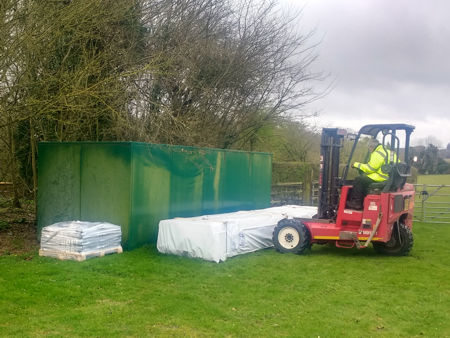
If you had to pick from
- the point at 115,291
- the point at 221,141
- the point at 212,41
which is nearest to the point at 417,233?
the point at 221,141

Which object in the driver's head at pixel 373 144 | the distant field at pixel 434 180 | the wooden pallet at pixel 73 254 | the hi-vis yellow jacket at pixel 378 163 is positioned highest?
the driver's head at pixel 373 144

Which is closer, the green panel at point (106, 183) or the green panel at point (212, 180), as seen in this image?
the green panel at point (106, 183)

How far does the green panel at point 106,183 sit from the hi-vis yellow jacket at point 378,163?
460 centimetres

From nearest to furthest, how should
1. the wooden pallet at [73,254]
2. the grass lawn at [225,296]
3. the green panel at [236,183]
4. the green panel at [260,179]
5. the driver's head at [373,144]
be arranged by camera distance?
the grass lawn at [225,296] < the wooden pallet at [73,254] < the driver's head at [373,144] < the green panel at [236,183] < the green panel at [260,179]

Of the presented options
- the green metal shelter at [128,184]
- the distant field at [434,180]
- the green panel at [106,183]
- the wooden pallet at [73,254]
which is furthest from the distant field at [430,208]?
the wooden pallet at [73,254]

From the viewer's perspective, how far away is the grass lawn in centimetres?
596

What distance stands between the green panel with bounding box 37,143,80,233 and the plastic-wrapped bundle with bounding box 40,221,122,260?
121cm

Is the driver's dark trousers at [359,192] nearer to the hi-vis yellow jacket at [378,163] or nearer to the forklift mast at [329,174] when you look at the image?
the hi-vis yellow jacket at [378,163]

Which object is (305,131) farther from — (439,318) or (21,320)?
Result: (21,320)

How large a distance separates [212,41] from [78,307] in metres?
10.3

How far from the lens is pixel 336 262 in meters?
9.80

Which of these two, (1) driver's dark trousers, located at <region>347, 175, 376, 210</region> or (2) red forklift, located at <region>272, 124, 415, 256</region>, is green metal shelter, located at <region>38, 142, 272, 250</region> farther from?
(1) driver's dark trousers, located at <region>347, 175, 376, 210</region>

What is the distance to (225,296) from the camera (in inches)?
285

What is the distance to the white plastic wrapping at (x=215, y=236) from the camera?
9.41 m
